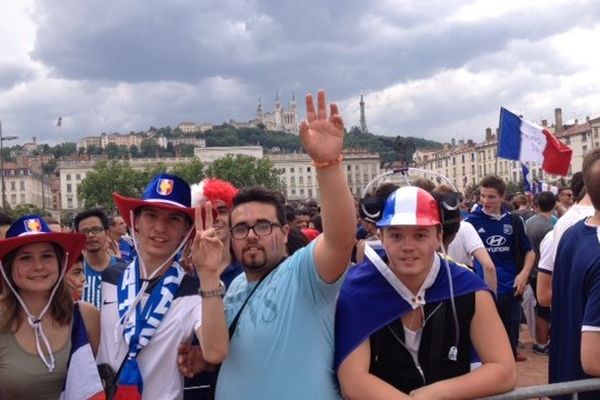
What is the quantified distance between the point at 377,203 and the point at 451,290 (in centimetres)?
52

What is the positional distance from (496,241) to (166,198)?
191 inches

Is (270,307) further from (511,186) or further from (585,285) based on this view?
(511,186)

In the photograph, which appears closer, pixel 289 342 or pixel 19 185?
pixel 289 342

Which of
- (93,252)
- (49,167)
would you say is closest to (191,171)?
(49,167)

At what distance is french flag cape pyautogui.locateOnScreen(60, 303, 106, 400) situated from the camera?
3.04 metres

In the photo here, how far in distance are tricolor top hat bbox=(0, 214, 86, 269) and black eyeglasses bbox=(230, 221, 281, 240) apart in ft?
2.79

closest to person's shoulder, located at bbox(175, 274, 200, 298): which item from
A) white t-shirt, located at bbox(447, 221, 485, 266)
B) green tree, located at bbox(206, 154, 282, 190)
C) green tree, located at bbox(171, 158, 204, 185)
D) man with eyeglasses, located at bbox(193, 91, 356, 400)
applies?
man with eyeglasses, located at bbox(193, 91, 356, 400)

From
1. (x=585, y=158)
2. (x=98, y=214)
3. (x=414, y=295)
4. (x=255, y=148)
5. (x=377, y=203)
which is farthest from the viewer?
(x=255, y=148)

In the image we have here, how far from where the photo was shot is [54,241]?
3312 millimetres

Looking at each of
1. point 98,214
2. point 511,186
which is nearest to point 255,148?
point 511,186

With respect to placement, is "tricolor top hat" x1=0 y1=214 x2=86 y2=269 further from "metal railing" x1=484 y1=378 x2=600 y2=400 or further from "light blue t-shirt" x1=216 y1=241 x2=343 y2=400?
"metal railing" x1=484 y1=378 x2=600 y2=400

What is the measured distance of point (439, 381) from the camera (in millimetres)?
2834

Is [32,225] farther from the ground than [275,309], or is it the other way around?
[32,225]

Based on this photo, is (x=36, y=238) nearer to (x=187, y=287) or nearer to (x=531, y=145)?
(x=187, y=287)
